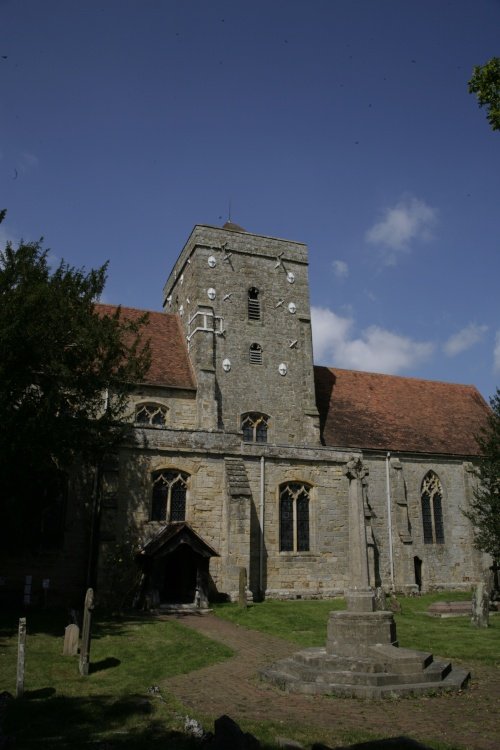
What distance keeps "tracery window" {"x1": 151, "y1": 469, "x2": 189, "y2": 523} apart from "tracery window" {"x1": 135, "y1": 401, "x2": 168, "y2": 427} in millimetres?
4580

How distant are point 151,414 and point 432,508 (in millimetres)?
13765

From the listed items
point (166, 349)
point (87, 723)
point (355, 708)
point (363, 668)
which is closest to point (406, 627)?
point (363, 668)

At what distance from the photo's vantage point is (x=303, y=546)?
2198 centimetres

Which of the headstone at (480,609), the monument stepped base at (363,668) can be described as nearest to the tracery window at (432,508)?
the headstone at (480,609)

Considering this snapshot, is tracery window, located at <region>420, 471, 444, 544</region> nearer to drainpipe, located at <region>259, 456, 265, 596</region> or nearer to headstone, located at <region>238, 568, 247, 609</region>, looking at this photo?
drainpipe, located at <region>259, 456, 265, 596</region>

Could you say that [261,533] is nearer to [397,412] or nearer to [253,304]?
[397,412]

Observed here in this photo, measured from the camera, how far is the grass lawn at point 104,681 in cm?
695

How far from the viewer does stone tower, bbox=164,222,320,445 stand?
1061 inches

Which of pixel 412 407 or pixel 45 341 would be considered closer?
pixel 45 341

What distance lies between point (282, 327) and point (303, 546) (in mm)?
11696

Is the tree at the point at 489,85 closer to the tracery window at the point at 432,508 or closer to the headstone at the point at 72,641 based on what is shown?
the headstone at the point at 72,641

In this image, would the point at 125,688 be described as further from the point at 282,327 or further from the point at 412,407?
the point at 412,407

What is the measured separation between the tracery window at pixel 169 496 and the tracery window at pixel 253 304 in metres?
11.0

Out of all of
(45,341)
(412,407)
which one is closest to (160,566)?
(45,341)
